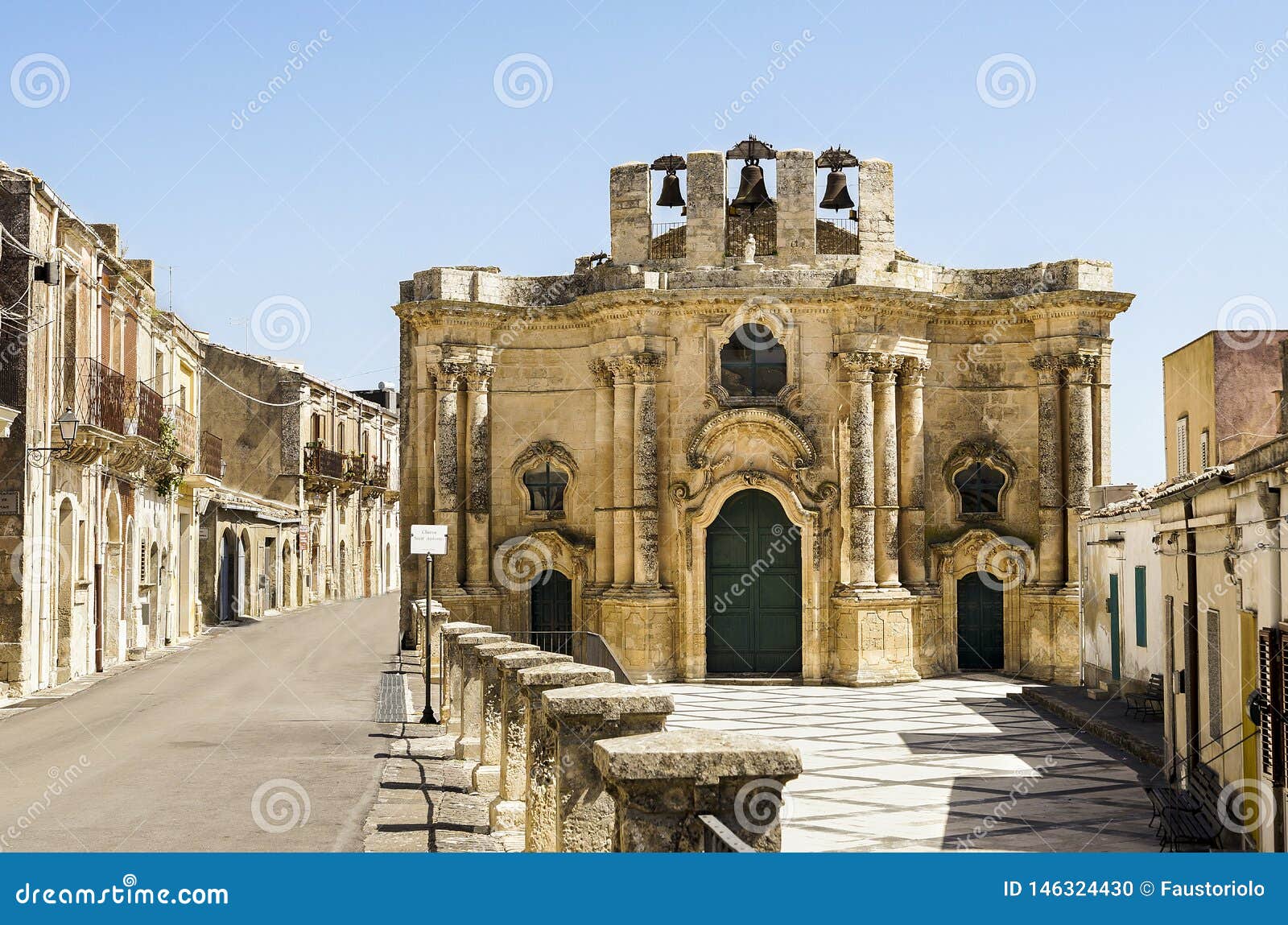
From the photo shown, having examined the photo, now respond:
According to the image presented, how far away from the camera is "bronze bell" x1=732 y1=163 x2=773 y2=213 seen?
27.5 meters

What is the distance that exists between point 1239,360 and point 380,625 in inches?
882

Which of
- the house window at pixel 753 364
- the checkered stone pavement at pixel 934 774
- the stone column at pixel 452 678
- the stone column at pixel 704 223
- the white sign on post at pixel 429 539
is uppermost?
the stone column at pixel 704 223

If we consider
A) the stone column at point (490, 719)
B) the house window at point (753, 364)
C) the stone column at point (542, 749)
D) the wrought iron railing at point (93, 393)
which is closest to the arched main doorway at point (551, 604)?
the house window at point (753, 364)

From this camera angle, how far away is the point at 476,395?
2767cm

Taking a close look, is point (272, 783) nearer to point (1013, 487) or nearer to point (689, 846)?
point (689, 846)

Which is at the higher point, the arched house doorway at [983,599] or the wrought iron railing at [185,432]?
the wrought iron railing at [185,432]

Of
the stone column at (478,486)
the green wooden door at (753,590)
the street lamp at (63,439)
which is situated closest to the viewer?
the street lamp at (63,439)

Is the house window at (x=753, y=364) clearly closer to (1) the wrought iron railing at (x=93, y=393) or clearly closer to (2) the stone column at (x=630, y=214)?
(2) the stone column at (x=630, y=214)

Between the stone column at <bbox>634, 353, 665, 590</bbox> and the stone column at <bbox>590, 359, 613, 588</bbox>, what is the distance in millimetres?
772

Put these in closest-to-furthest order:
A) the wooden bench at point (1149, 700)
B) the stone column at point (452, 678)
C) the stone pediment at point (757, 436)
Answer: the stone column at point (452, 678) < the wooden bench at point (1149, 700) < the stone pediment at point (757, 436)

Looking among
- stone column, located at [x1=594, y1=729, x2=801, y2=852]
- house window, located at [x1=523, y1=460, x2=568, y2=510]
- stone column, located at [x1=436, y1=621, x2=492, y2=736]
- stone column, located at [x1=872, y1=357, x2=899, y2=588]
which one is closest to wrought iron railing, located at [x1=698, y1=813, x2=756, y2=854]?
stone column, located at [x1=594, y1=729, x2=801, y2=852]

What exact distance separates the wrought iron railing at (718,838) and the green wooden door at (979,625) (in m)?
23.3

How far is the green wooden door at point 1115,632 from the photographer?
21.4 metres

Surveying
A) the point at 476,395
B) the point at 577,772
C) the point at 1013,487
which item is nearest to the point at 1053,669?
the point at 1013,487
